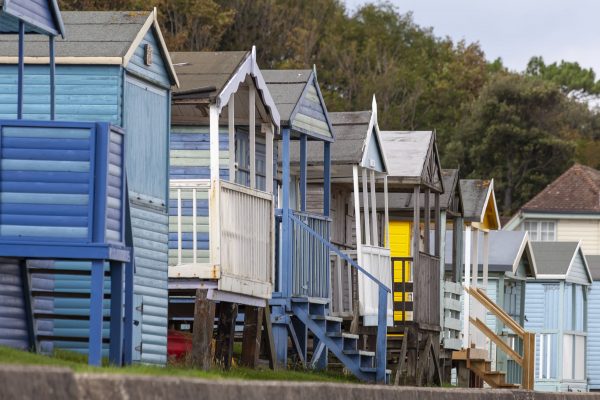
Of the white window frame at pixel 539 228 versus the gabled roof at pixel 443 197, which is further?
the white window frame at pixel 539 228

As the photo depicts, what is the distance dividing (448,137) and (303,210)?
55.3m

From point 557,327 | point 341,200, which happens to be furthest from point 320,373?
point 557,327

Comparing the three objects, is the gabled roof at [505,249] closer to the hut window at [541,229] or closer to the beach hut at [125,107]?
the beach hut at [125,107]

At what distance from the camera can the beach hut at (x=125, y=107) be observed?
1727 centimetres

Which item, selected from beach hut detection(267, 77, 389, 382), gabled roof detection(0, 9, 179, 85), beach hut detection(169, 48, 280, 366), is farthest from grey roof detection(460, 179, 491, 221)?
gabled roof detection(0, 9, 179, 85)

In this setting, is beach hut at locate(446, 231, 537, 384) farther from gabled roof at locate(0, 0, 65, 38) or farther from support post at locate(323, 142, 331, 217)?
gabled roof at locate(0, 0, 65, 38)

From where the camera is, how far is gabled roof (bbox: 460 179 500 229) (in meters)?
32.7

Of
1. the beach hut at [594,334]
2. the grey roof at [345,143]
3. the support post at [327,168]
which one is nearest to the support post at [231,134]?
the support post at [327,168]

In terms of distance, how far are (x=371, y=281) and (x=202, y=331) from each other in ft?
20.7

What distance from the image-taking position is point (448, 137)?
78.3 m

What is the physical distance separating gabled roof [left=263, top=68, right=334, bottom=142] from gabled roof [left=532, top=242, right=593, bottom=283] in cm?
2044

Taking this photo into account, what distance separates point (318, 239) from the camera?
23.0 m

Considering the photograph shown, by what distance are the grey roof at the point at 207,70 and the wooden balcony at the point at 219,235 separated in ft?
4.11

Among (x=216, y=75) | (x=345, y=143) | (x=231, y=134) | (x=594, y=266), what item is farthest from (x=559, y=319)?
(x=216, y=75)
